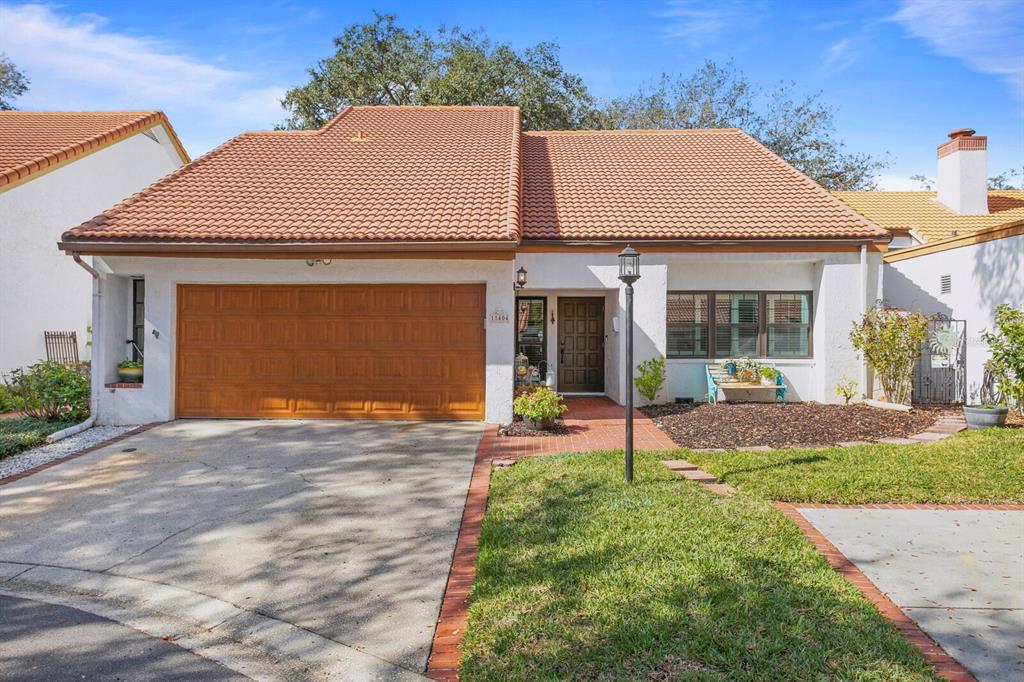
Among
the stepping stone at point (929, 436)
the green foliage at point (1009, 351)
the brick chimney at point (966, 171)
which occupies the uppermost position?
the brick chimney at point (966, 171)

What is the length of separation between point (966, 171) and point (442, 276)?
1711 centimetres

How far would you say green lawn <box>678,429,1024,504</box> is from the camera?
6.12m

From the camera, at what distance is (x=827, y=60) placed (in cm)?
1645

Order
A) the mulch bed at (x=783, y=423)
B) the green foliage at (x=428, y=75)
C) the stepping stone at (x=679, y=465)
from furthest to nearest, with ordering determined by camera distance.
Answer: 1. the green foliage at (x=428, y=75)
2. the mulch bed at (x=783, y=423)
3. the stepping stone at (x=679, y=465)

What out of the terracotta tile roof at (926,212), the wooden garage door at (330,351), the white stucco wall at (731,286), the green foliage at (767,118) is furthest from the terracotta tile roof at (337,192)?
the green foliage at (767,118)

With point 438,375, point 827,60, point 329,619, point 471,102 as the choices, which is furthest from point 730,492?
point 471,102

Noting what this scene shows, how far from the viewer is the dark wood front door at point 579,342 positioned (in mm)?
13508

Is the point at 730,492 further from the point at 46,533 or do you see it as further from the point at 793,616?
the point at 46,533

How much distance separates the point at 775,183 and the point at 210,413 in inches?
494

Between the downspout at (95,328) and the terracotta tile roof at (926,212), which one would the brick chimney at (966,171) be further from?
the downspout at (95,328)

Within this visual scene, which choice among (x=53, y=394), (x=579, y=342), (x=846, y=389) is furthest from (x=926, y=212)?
(x=53, y=394)

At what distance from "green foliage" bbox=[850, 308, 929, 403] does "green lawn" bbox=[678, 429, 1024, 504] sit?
266cm

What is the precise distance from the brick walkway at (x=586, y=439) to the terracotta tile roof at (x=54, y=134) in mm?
11323

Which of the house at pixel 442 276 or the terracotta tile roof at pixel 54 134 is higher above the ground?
the terracotta tile roof at pixel 54 134
